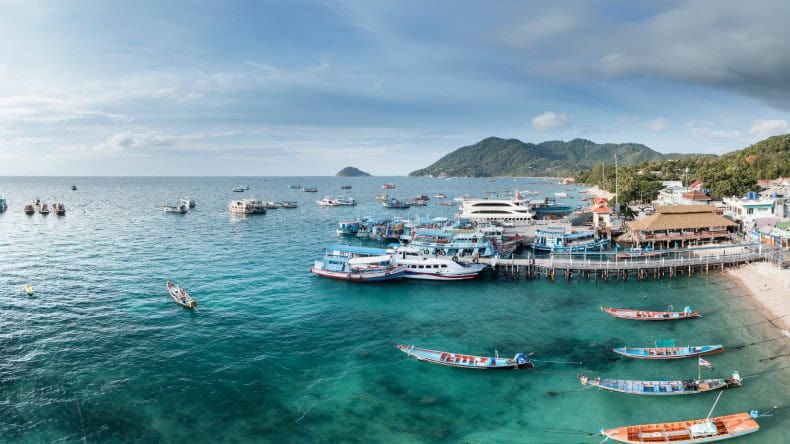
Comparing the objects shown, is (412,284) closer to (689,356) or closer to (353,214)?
(689,356)

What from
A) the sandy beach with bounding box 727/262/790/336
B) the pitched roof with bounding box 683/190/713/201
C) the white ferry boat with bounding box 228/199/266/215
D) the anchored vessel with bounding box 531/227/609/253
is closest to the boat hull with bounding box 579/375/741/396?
the sandy beach with bounding box 727/262/790/336

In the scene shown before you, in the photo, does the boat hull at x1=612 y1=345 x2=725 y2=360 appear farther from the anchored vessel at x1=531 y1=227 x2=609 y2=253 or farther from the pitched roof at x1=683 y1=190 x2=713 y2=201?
the pitched roof at x1=683 y1=190 x2=713 y2=201

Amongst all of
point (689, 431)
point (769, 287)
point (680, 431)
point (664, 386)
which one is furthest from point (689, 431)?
point (769, 287)

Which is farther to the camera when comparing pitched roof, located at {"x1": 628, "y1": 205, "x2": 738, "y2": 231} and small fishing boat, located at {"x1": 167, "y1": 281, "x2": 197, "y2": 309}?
pitched roof, located at {"x1": 628, "y1": 205, "x2": 738, "y2": 231}

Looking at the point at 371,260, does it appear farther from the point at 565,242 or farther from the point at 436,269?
the point at 565,242

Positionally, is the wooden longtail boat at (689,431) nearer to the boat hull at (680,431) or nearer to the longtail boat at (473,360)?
the boat hull at (680,431)

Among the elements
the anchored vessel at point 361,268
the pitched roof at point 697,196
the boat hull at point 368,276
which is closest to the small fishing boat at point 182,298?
the anchored vessel at point 361,268
